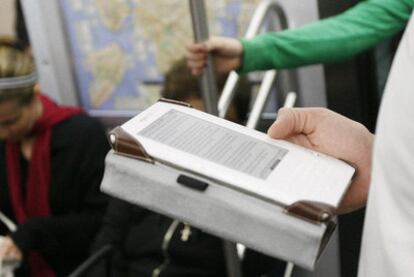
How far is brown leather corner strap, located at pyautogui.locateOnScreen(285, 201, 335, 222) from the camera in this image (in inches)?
15.9

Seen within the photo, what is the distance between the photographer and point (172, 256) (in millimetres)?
1250

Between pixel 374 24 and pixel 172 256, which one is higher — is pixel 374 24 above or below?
above

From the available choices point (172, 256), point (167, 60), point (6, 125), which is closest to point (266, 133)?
point (172, 256)

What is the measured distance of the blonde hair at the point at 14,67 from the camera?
1.42 m

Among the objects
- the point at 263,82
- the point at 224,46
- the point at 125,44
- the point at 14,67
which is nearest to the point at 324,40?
the point at 224,46

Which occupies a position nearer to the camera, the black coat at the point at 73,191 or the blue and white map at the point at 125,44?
the black coat at the point at 73,191

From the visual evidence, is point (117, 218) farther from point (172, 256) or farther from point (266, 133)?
point (266, 133)

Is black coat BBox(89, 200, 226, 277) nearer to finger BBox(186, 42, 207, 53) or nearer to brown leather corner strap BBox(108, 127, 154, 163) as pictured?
finger BBox(186, 42, 207, 53)

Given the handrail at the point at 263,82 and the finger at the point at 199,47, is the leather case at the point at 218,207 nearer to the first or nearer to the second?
the finger at the point at 199,47

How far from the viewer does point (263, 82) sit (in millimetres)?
1361

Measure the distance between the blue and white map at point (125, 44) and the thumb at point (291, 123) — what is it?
1.12 metres

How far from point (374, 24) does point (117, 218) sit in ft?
2.70

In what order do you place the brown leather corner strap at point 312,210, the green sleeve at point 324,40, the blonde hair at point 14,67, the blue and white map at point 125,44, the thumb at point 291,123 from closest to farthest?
the brown leather corner strap at point 312,210, the thumb at point 291,123, the green sleeve at point 324,40, the blonde hair at point 14,67, the blue and white map at point 125,44

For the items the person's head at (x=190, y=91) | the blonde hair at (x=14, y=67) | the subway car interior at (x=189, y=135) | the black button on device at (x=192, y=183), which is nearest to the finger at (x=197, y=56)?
the subway car interior at (x=189, y=135)
